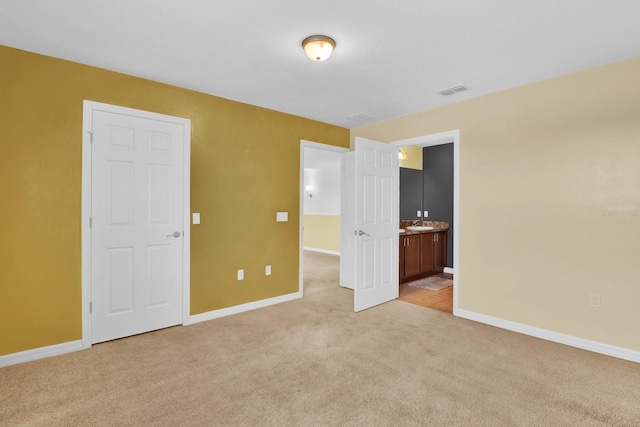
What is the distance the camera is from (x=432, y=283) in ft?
Result: 17.7

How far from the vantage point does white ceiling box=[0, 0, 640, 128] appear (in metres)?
2.09

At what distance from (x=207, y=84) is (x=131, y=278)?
6.97 feet

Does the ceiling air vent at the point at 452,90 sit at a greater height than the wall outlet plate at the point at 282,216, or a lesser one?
greater

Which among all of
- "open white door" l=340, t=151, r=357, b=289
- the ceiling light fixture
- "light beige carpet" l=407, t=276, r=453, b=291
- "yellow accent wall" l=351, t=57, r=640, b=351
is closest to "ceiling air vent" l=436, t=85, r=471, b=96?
"yellow accent wall" l=351, t=57, r=640, b=351

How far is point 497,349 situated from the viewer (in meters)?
2.92

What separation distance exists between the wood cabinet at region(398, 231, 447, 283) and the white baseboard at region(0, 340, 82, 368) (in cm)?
418

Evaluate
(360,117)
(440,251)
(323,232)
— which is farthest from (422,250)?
(323,232)

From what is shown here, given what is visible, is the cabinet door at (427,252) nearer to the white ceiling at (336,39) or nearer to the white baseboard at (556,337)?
the white baseboard at (556,337)

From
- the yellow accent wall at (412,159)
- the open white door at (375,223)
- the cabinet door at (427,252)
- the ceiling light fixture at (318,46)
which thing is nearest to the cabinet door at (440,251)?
the cabinet door at (427,252)

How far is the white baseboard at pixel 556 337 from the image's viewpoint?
2.77 meters

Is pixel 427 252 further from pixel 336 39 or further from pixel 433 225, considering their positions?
pixel 336 39

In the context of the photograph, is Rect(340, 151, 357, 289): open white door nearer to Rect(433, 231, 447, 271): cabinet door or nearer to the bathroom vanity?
the bathroom vanity

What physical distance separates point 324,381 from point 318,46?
2.52m

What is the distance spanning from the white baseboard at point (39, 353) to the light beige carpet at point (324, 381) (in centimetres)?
9
